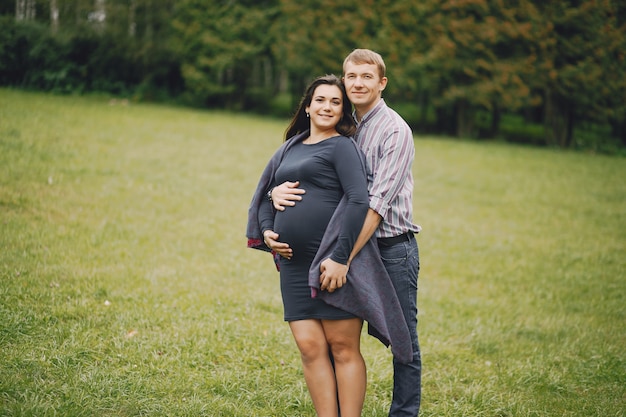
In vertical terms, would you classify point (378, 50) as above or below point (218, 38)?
below

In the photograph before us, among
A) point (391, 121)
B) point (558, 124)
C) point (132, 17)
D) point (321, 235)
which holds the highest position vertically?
point (132, 17)

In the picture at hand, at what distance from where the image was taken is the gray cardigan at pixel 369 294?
310 cm

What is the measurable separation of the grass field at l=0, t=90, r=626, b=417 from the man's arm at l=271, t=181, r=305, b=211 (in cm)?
151

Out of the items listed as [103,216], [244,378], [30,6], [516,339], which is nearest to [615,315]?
[516,339]

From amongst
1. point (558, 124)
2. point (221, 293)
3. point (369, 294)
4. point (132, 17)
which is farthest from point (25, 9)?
point (369, 294)

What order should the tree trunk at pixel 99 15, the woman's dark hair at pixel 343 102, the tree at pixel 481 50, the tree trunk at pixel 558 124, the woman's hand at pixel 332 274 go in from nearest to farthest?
the woman's hand at pixel 332 274, the woman's dark hair at pixel 343 102, the tree at pixel 481 50, the tree trunk at pixel 558 124, the tree trunk at pixel 99 15

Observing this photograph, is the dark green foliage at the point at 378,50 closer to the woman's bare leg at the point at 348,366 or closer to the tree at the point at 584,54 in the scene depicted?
the tree at the point at 584,54

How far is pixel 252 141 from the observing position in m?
16.3

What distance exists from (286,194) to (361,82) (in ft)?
2.51

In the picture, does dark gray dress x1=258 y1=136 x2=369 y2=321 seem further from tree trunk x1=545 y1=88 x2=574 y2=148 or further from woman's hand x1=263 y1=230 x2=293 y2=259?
tree trunk x1=545 y1=88 x2=574 y2=148

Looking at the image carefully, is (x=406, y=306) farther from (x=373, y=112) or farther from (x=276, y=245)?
(x=373, y=112)

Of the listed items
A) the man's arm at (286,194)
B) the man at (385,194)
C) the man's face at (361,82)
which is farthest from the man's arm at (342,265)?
the man's face at (361,82)

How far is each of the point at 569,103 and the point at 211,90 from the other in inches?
580

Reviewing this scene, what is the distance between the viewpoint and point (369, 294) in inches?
124
